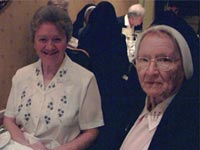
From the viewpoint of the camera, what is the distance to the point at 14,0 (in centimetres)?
188

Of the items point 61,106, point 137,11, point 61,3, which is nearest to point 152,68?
point 61,106

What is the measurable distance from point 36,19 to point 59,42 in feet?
0.40

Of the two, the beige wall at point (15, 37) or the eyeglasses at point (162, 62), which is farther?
the beige wall at point (15, 37)

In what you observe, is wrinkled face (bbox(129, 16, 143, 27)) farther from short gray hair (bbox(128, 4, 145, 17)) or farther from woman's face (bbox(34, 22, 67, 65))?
woman's face (bbox(34, 22, 67, 65))

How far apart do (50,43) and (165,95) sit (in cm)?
53

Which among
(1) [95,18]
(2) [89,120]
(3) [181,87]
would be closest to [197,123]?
(3) [181,87]

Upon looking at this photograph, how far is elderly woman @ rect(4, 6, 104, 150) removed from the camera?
1.24 metres

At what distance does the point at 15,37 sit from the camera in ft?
6.36

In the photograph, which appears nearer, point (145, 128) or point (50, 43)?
point (145, 128)

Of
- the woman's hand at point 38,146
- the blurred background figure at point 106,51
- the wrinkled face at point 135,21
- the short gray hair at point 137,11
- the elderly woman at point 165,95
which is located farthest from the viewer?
the wrinkled face at point 135,21

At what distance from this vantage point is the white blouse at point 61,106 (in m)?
1.24

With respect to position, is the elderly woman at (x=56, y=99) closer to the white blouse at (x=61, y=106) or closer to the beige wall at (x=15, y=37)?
the white blouse at (x=61, y=106)

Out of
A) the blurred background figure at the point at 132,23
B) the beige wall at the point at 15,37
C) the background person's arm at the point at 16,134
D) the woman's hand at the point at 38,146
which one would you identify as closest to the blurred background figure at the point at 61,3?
the beige wall at the point at 15,37

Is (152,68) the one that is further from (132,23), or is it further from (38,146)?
(132,23)
